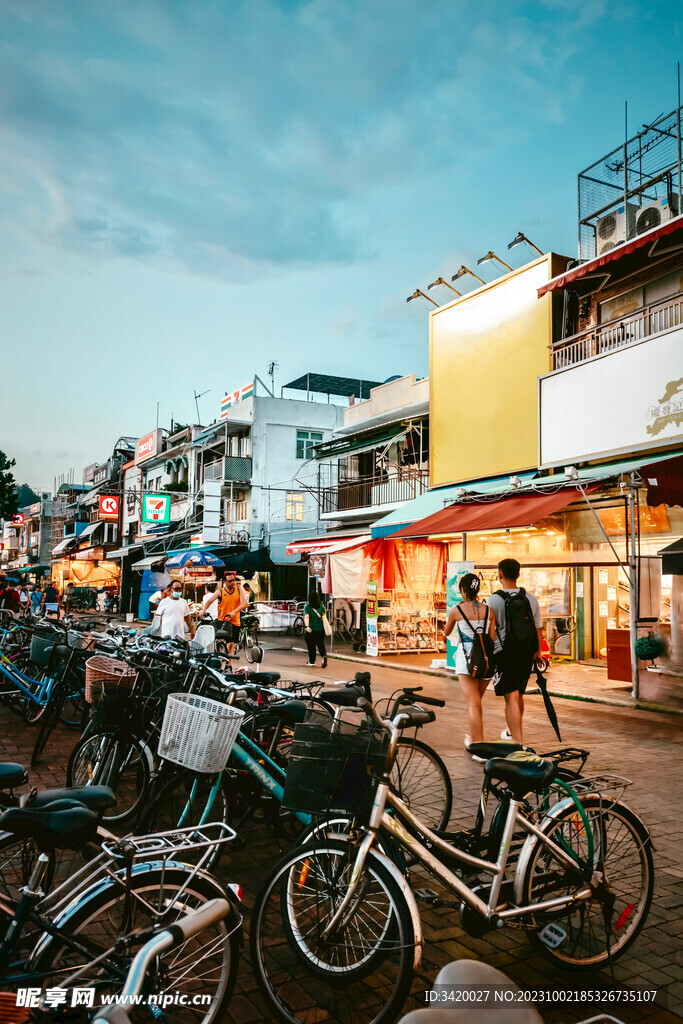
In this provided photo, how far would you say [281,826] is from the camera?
4762 mm

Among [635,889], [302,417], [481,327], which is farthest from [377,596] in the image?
[302,417]

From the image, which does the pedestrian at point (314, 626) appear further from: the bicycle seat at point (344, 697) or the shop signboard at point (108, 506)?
the shop signboard at point (108, 506)

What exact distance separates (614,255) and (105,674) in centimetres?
1194

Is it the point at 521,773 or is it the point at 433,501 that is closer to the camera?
the point at 521,773

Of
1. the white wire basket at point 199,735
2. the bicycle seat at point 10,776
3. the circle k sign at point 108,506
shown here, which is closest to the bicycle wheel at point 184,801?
the white wire basket at point 199,735

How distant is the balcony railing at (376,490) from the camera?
22328mm

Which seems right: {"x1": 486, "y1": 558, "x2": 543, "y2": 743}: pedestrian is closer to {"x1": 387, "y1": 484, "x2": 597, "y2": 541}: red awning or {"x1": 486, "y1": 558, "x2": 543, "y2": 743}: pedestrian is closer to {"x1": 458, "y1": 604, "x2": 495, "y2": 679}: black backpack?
{"x1": 458, "y1": 604, "x2": 495, "y2": 679}: black backpack

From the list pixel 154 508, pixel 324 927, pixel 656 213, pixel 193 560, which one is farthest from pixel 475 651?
pixel 154 508

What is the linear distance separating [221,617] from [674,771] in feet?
24.8

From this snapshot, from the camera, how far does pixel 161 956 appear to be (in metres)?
2.32

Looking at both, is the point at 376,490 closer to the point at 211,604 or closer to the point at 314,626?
the point at 314,626

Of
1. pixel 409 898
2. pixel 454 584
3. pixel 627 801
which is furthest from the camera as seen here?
pixel 454 584

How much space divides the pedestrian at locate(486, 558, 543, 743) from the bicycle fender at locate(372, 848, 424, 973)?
4.52 meters

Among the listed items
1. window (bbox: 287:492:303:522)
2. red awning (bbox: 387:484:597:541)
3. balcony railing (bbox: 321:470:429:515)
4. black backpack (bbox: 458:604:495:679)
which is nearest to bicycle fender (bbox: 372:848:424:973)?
black backpack (bbox: 458:604:495:679)
